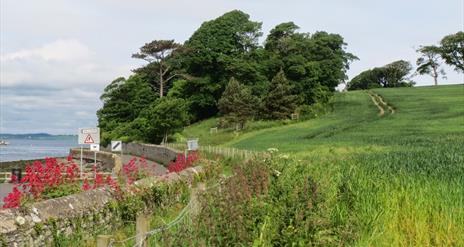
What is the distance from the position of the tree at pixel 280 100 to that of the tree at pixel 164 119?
35.2 ft

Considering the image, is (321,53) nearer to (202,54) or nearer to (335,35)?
(335,35)

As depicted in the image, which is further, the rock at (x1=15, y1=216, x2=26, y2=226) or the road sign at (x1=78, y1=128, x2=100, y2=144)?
the road sign at (x1=78, y1=128, x2=100, y2=144)

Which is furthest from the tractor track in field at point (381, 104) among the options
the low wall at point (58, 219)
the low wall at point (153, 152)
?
the low wall at point (58, 219)

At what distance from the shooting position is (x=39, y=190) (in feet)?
31.2

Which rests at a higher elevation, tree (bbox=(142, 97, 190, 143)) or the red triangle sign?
tree (bbox=(142, 97, 190, 143))

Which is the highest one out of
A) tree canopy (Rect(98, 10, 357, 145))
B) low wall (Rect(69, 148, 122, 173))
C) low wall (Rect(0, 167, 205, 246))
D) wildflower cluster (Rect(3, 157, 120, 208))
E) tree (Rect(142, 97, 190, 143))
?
tree canopy (Rect(98, 10, 357, 145))

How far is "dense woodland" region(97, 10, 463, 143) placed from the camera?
213 feet

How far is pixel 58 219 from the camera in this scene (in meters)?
8.12

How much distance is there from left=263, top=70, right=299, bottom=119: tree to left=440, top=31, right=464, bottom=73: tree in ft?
175

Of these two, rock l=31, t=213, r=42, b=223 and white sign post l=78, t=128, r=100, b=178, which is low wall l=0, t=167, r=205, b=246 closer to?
rock l=31, t=213, r=42, b=223

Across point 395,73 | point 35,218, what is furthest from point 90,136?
point 395,73

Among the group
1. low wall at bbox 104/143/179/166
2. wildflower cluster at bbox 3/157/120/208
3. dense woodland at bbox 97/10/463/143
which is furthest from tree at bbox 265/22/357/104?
wildflower cluster at bbox 3/157/120/208

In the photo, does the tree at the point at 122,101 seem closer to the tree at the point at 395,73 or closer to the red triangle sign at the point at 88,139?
the red triangle sign at the point at 88,139

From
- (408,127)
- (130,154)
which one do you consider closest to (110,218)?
(408,127)
